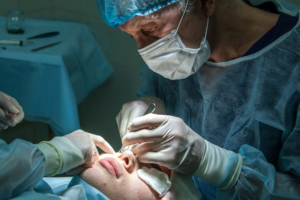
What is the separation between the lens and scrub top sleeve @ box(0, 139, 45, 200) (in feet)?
2.98

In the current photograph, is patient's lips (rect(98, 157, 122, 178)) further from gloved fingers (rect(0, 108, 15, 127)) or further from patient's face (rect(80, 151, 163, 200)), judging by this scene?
gloved fingers (rect(0, 108, 15, 127))

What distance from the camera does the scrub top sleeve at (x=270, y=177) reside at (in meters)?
1.16

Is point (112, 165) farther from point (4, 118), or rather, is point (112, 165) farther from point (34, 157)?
point (4, 118)

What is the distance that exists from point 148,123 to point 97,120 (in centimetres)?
165

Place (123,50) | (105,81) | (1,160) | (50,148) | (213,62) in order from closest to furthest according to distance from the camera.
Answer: (1,160)
(50,148)
(213,62)
(123,50)
(105,81)

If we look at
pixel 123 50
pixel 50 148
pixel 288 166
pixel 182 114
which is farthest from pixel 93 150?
pixel 123 50

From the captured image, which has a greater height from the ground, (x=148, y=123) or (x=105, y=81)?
(x=148, y=123)

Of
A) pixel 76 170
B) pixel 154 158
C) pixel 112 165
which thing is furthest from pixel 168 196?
pixel 76 170

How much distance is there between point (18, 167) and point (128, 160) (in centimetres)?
52

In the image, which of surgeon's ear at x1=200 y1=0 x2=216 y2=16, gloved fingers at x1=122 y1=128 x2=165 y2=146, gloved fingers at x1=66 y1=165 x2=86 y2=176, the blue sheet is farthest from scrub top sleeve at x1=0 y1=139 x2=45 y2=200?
the blue sheet

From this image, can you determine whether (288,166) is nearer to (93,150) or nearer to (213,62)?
(213,62)

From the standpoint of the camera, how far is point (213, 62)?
55.3 inches

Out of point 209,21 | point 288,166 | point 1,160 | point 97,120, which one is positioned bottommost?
point 97,120

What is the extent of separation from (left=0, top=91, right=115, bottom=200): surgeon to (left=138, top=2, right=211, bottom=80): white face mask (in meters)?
0.48
